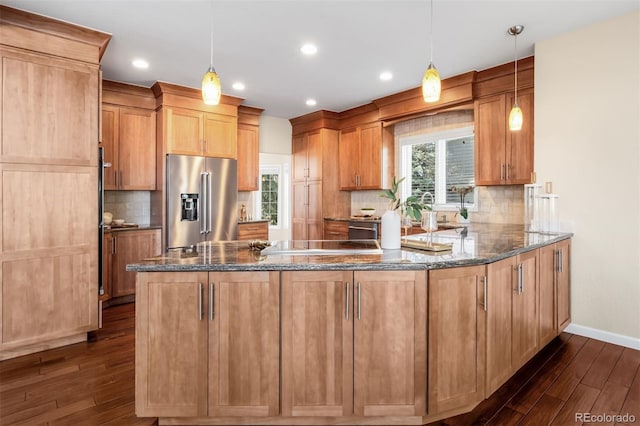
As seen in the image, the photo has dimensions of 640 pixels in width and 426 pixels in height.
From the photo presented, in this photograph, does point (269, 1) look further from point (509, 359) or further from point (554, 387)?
point (554, 387)

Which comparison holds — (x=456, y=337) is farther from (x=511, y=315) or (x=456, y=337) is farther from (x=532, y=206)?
(x=532, y=206)

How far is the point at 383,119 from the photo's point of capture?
5262mm

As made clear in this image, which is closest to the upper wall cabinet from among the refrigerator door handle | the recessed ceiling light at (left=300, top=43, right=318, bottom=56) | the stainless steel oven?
the refrigerator door handle

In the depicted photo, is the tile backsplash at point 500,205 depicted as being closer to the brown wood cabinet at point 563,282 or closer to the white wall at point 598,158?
the white wall at point 598,158

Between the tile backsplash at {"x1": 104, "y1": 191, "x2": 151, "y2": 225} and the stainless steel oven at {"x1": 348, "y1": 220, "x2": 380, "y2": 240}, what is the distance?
2939 mm

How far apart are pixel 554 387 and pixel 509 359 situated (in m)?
0.38

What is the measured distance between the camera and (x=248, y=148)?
571 centimetres

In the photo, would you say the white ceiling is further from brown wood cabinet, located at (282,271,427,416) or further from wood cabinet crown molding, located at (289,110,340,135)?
brown wood cabinet, located at (282,271,427,416)

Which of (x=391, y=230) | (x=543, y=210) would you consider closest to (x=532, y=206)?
(x=543, y=210)

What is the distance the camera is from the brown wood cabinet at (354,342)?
188cm

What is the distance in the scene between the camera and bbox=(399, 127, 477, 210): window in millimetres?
4719

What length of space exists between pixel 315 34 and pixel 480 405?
3146 millimetres

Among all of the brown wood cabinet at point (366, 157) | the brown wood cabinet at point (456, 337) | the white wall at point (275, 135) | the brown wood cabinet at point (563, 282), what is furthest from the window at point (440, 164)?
the brown wood cabinet at point (456, 337)

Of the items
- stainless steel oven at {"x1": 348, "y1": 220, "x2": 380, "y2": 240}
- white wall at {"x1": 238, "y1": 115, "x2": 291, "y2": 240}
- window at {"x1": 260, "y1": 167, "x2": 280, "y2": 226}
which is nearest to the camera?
stainless steel oven at {"x1": 348, "y1": 220, "x2": 380, "y2": 240}
